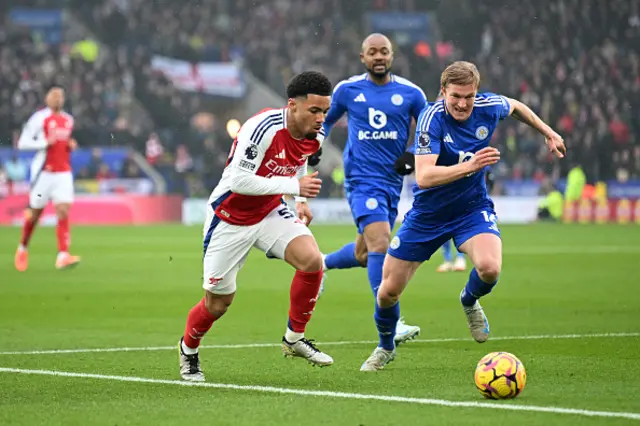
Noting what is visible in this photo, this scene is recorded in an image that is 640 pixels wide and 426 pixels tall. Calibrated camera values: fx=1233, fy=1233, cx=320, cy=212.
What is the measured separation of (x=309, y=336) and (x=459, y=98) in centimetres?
313

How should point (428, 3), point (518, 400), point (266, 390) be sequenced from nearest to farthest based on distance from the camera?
point (518, 400), point (266, 390), point (428, 3)

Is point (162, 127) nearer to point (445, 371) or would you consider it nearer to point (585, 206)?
point (585, 206)

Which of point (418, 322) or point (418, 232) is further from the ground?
point (418, 232)

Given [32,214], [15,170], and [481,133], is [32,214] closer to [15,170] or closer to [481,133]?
[481,133]

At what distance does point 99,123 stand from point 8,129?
2.87 meters

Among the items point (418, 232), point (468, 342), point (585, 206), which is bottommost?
point (585, 206)

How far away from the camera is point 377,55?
10.5 m

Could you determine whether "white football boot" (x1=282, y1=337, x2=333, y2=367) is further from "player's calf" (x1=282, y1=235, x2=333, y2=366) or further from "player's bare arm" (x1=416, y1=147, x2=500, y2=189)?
"player's bare arm" (x1=416, y1=147, x2=500, y2=189)

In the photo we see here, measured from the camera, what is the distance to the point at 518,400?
668 cm

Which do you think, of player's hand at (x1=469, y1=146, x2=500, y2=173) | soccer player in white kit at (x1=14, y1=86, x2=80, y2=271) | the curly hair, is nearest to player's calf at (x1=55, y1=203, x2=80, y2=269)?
soccer player in white kit at (x1=14, y1=86, x2=80, y2=271)

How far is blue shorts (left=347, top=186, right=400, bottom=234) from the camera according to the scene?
10.3 metres

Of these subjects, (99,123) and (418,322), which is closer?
(418,322)

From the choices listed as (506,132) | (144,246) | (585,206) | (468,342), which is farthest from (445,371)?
(506,132)

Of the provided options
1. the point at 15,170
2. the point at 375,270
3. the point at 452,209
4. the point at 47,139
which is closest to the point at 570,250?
the point at 47,139
